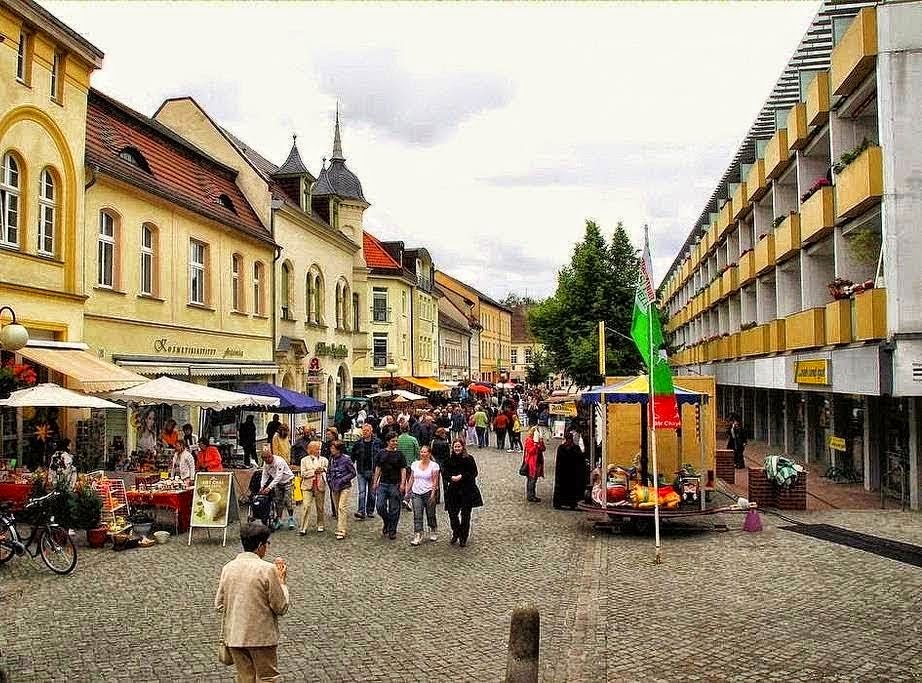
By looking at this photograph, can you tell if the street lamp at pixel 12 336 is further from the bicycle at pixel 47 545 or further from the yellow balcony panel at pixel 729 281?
the yellow balcony panel at pixel 729 281

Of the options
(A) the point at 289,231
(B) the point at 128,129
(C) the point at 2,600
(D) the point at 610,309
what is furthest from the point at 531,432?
(D) the point at 610,309

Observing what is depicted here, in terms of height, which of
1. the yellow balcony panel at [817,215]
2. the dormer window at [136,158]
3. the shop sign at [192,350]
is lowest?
the shop sign at [192,350]

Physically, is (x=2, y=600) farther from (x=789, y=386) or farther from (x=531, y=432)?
(x=789, y=386)

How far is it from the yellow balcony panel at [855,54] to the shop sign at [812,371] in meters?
6.30

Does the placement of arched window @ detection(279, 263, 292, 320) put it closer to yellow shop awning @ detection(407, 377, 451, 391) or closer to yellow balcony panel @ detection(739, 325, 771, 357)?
yellow shop awning @ detection(407, 377, 451, 391)

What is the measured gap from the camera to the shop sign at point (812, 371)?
20031mm

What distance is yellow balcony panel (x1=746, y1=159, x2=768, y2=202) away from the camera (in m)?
29.3

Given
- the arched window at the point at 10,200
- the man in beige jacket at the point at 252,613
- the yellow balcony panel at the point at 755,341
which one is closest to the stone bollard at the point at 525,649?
the man in beige jacket at the point at 252,613

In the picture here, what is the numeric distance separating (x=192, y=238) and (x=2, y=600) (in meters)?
16.4

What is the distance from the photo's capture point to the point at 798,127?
2338cm

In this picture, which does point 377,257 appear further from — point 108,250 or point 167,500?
point 167,500

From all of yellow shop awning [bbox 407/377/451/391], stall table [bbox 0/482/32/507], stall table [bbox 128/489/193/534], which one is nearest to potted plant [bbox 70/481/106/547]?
stall table [bbox 128/489/193/534]

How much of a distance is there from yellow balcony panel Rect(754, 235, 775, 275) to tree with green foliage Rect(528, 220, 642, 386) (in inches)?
434

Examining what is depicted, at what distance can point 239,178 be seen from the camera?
30984 mm
